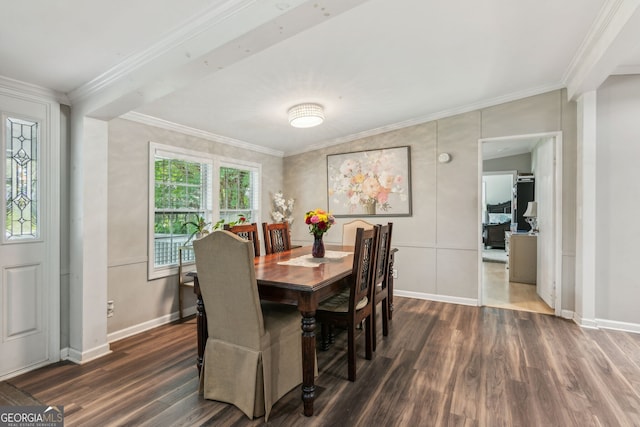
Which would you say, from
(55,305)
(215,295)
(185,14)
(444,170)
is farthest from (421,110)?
(55,305)

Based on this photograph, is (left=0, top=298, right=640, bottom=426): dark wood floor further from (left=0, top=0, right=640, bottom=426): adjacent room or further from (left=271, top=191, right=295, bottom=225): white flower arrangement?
(left=271, top=191, right=295, bottom=225): white flower arrangement

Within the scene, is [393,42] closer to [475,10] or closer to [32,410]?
[475,10]

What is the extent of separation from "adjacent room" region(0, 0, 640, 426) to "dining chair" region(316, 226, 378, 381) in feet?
0.07

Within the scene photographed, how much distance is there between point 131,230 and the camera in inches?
124

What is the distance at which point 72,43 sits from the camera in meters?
1.94

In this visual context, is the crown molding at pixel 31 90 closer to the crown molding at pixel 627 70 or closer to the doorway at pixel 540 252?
the doorway at pixel 540 252

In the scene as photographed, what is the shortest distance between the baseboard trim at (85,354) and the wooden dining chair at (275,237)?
64.0 inches

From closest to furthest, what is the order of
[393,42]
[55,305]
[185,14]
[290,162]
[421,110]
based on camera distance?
[185,14] → [393,42] → [55,305] → [421,110] → [290,162]

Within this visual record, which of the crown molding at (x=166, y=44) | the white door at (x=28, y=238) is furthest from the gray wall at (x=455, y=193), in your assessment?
the white door at (x=28, y=238)

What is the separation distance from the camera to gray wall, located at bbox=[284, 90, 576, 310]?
3.59 metres

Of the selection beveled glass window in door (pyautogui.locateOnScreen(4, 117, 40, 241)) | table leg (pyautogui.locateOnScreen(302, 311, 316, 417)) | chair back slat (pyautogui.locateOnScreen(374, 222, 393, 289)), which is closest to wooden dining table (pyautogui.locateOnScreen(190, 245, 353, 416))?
table leg (pyautogui.locateOnScreen(302, 311, 316, 417))

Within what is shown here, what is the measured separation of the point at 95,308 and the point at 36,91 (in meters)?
1.76

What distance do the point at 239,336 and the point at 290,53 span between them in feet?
6.58

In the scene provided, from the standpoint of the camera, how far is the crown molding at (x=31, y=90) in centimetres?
229
